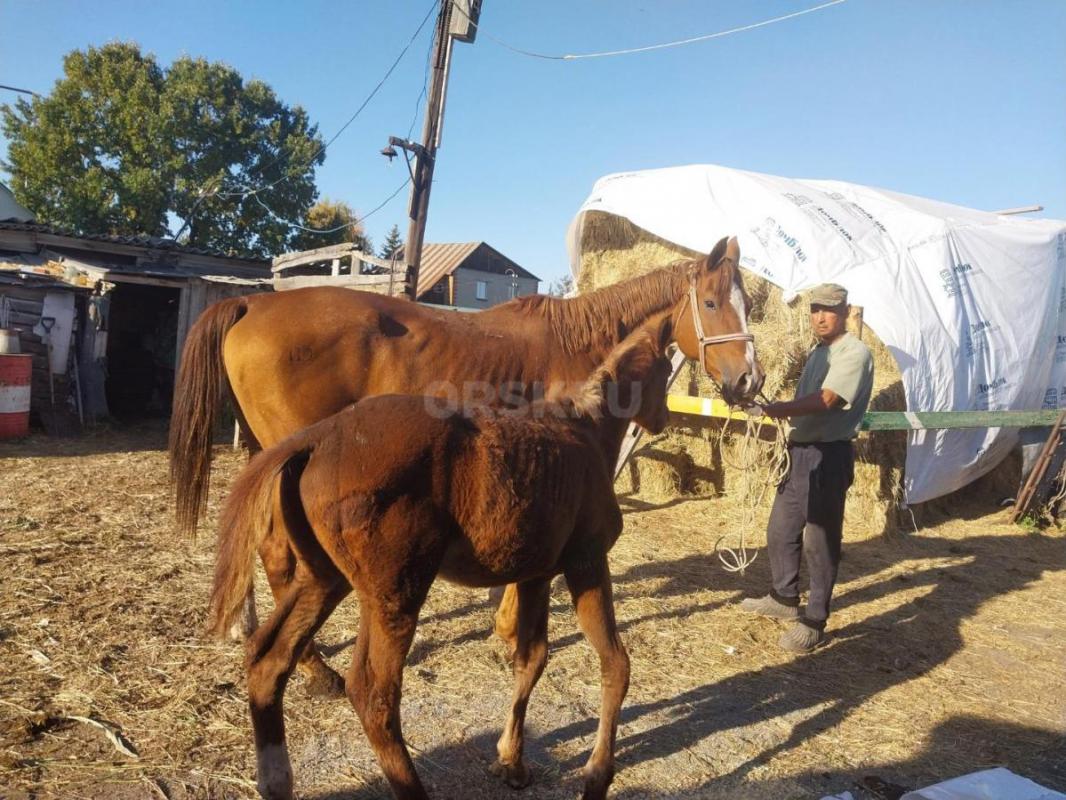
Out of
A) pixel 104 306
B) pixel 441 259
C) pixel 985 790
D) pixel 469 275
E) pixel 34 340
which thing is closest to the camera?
pixel 985 790

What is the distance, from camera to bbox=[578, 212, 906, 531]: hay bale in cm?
667

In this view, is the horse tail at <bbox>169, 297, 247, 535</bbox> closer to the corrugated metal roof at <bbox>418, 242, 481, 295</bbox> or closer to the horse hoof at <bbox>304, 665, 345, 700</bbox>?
the horse hoof at <bbox>304, 665, 345, 700</bbox>

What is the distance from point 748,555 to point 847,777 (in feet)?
11.4

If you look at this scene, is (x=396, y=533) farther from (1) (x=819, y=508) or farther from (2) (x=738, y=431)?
(2) (x=738, y=431)

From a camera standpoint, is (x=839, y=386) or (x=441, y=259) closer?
(x=839, y=386)

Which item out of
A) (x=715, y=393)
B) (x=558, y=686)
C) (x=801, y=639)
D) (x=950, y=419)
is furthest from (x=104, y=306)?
(x=950, y=419)

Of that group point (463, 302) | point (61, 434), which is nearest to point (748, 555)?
point (61, 434)

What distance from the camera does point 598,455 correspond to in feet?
8.43

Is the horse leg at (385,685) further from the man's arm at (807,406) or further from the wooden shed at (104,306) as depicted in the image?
the wooden shed at (104,306)

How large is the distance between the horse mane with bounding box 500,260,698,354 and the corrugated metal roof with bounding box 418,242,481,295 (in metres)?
29.5

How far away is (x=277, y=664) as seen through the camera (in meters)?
Result: 2.22

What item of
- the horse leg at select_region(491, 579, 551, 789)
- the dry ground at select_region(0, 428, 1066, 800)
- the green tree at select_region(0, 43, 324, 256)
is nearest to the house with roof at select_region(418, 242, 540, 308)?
the green tree at select_region(0, 43, 324, 256)

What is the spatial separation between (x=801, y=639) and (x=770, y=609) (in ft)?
1.47

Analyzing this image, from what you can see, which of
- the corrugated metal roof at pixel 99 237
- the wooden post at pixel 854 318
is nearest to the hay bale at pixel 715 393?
the wooden post at pixel 854 318
